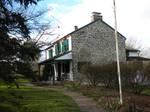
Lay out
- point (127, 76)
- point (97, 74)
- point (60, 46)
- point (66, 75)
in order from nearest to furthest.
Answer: point (127, 76)
point (97, 74)
point (66, 75)
point (60, 46)

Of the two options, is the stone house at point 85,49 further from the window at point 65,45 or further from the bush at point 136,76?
the bush at point 136,76

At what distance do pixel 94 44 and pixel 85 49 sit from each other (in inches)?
63.3

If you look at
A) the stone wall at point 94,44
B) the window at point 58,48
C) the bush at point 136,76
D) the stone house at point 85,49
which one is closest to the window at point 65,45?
the stone house at point 85,49

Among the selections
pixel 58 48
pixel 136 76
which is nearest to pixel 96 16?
pixel 58 48

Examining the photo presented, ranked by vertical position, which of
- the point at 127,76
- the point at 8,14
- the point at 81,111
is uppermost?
the point at 8,14

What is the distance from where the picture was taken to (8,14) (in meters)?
17.8

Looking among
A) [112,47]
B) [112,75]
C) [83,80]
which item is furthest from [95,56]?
[112,75]

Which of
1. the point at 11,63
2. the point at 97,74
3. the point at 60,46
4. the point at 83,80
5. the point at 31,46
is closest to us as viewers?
the point at 11,63

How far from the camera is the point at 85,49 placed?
49656 mm

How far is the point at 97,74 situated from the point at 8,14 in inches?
671

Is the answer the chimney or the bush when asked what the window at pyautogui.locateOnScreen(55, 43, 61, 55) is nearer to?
the chimney

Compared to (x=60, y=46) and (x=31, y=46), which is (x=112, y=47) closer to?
(x=60, y=46)

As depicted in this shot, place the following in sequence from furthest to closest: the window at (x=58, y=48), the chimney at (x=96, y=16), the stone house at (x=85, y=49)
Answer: the window at (x=58, y=48) → the chimney at (x=96, y=16) → the stone house at (x=85, y=49)

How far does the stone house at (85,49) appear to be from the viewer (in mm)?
48469
